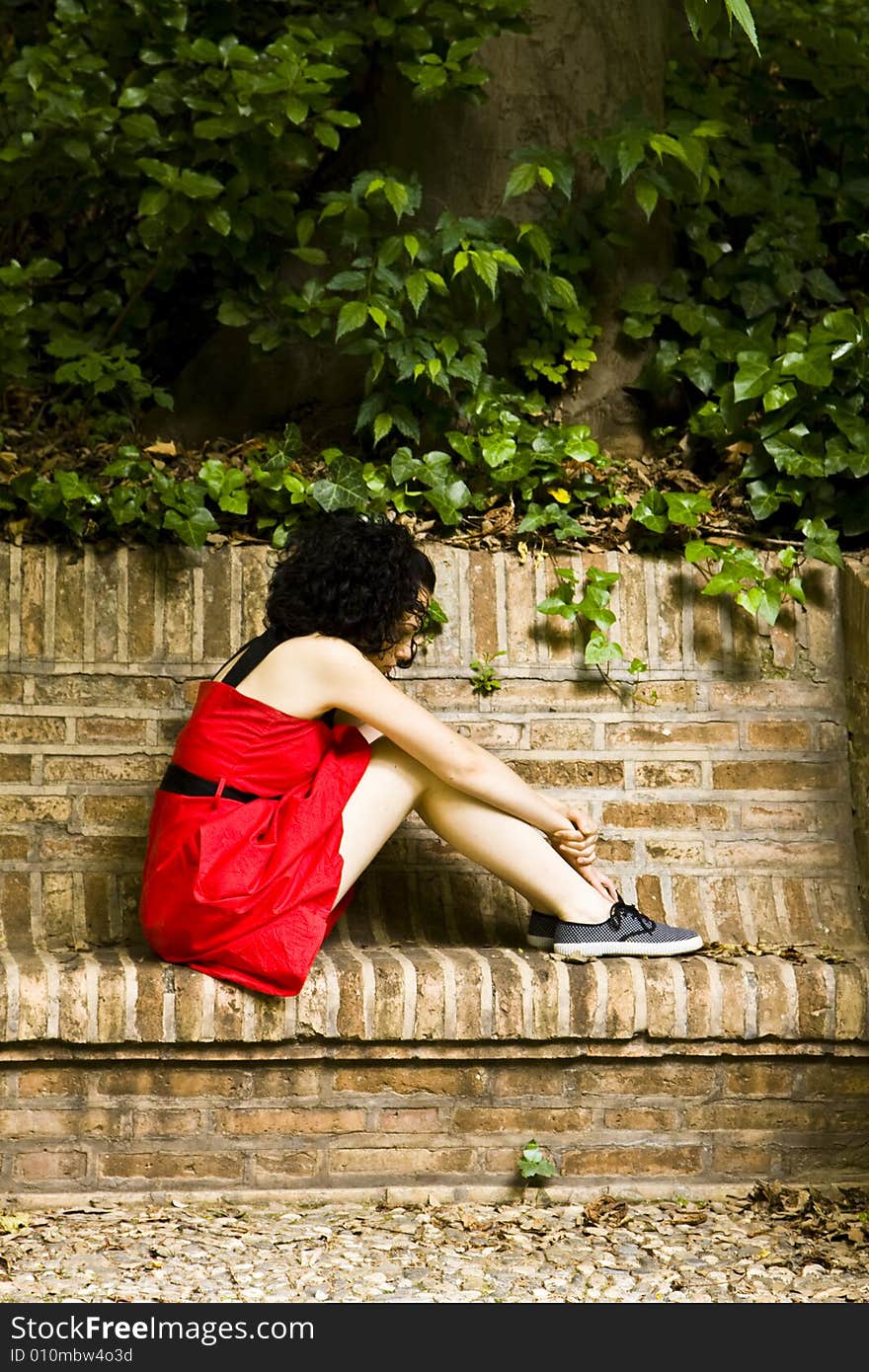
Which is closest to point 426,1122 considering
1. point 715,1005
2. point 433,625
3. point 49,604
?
point 715,1005

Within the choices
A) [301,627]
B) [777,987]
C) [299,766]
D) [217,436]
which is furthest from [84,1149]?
[217,436]

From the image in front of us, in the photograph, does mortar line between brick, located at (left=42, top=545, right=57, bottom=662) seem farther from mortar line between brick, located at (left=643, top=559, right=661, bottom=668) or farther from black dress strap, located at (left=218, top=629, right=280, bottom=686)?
mortar line between brick, located at (left=643, top=559, right=661, bottom=668)

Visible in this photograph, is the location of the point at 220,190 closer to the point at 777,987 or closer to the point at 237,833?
the point at 237,833

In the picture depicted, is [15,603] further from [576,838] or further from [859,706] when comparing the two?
[859,706]

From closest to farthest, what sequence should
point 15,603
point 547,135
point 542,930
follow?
1. point 542,930
2. point 15,603
3. point 547,135

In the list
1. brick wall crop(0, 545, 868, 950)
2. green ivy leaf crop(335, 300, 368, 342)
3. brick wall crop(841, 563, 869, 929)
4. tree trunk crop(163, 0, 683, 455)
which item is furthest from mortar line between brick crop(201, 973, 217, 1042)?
tree trunk crop(163, 0, 683, 455)

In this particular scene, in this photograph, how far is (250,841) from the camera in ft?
9.53

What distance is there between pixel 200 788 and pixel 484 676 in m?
0.90

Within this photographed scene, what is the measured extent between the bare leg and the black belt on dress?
0.71 ft

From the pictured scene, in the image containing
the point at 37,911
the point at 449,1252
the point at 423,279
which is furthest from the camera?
the point at 423,279

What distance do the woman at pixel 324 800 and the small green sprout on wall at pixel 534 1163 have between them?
43 cm

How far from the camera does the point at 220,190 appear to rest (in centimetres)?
398

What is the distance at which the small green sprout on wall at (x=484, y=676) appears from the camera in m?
3.53

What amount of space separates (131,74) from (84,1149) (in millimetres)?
3203
